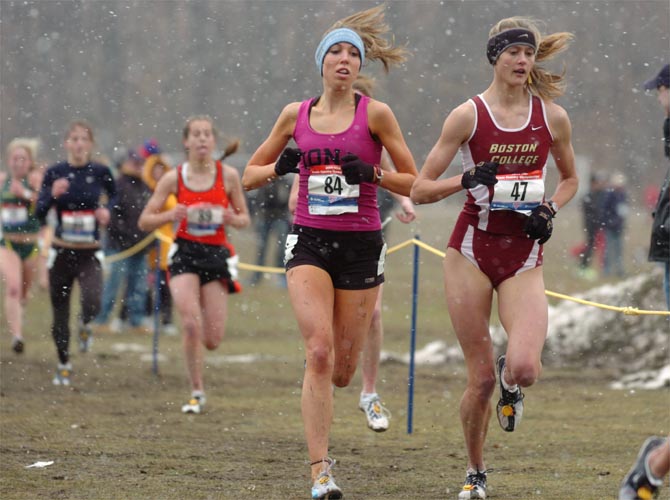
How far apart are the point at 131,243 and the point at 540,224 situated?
419 inches

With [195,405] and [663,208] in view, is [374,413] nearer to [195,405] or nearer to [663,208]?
[195,405]

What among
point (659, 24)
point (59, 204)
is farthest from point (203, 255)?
point (659, 24)

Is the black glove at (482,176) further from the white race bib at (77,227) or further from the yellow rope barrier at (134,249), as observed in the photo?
the yellow rope barrier at (134,249)

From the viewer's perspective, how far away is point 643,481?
489 centimetres

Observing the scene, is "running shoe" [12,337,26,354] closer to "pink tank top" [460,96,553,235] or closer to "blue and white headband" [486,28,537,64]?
"pink tank top" [460,96,553,235]

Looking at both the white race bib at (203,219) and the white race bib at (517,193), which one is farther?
the white race bib at (203,219)

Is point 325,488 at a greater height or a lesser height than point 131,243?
lesser

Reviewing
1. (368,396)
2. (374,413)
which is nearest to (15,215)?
(368,396)

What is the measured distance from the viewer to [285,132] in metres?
6.59

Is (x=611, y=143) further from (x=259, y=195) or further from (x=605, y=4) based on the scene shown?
(x=259, y=195)

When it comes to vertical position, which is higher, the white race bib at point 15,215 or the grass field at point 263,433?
the white race bib at point 15,215

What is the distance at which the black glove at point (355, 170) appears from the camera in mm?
6172

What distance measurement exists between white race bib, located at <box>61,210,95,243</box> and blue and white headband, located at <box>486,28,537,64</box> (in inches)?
212

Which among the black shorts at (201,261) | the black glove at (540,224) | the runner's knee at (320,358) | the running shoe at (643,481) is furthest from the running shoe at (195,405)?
the running shoe at (643,481)
